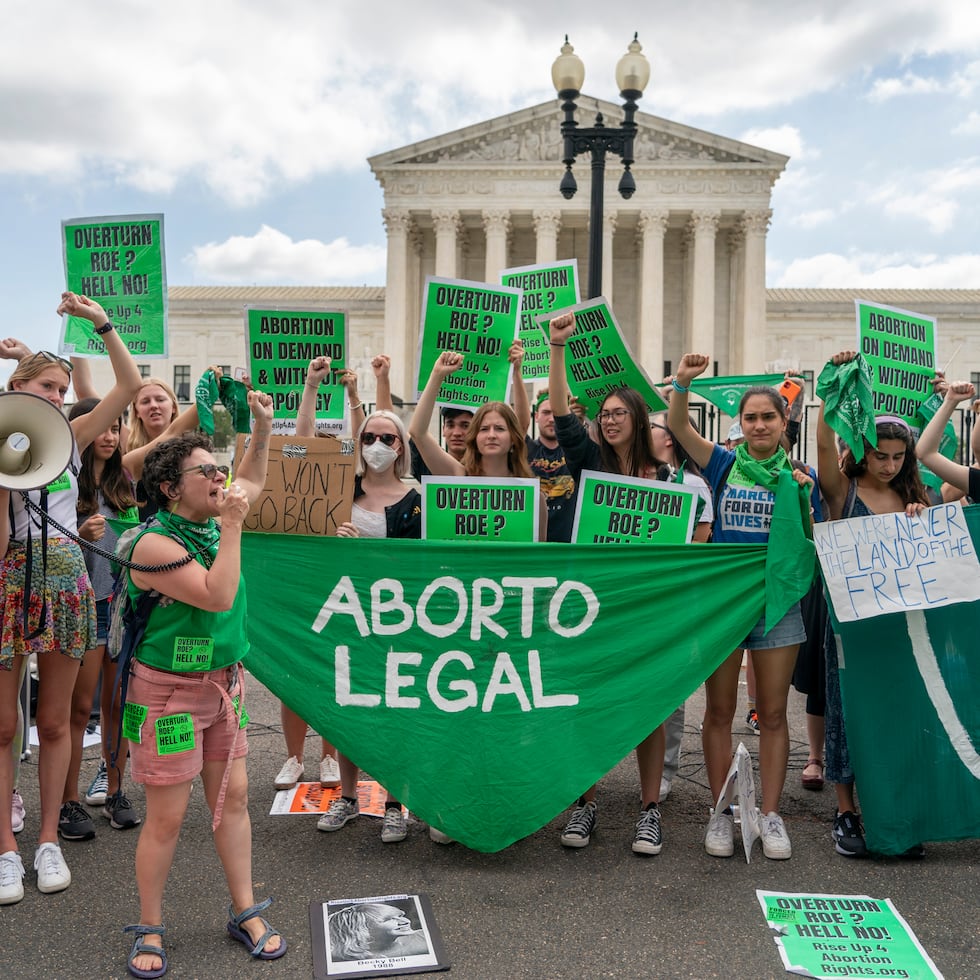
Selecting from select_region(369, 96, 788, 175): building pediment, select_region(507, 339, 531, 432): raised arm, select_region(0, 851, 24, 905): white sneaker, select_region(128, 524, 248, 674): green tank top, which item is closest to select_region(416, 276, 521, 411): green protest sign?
select_region(507, 339, 531, 432): raised arm

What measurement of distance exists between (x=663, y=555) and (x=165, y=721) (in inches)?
87.4

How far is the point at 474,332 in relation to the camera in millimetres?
5488

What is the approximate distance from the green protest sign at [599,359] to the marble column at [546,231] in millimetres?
41001

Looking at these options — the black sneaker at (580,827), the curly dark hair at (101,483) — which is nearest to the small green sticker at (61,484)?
the curly dark hair at (101,483)

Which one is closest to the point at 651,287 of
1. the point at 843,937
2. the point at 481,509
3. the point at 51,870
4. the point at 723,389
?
the point at 723,389

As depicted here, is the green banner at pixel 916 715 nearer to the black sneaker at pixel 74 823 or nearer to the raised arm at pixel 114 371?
the raised arm at pixel 114 371

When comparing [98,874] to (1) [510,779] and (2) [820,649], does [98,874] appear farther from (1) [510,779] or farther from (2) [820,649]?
(2) [820,649]

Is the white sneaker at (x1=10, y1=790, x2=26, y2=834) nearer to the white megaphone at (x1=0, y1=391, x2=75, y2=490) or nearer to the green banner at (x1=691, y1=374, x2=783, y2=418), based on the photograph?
the white megaphone at (x1=0, y1=391, x2=75, y2=490)

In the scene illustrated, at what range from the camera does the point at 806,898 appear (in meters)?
3.69

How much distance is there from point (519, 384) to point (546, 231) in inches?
1632

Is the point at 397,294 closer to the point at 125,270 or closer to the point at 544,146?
the point at 544,146

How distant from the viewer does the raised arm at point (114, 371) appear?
397 centimetres

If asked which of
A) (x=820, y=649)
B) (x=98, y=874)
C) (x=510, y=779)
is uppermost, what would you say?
(x=820, y=649)

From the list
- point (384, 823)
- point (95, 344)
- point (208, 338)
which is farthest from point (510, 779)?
point (208, 338)
